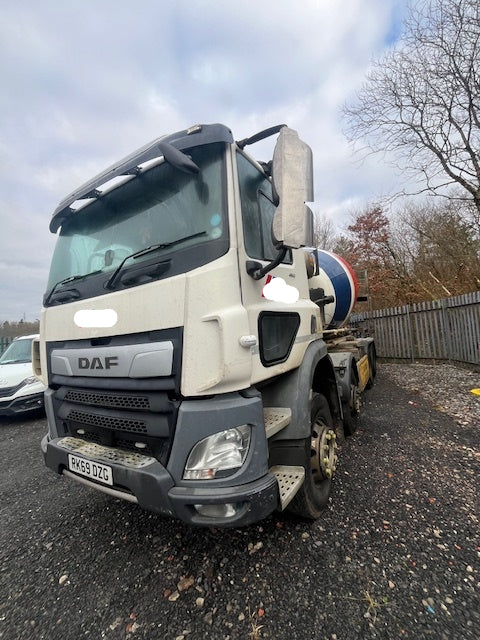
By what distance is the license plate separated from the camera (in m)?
1.80

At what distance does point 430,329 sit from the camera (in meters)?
8.99

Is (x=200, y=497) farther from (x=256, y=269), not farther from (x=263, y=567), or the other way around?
(x=256, y=269)

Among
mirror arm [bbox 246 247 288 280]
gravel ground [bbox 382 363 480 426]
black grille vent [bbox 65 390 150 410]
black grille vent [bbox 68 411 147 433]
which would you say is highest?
mirror arm [bbox 246 247 288 280]

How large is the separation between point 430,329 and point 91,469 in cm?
969

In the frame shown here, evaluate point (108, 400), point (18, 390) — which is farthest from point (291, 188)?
point (18, 390)

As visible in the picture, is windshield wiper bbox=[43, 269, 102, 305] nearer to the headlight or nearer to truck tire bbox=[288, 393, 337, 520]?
the headlight

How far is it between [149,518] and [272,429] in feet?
5.15

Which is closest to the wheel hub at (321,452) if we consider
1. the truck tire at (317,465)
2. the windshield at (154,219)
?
the truck tire at (317,465)

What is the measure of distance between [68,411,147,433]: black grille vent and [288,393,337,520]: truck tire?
1114mm

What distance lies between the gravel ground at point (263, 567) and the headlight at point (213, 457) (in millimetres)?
845

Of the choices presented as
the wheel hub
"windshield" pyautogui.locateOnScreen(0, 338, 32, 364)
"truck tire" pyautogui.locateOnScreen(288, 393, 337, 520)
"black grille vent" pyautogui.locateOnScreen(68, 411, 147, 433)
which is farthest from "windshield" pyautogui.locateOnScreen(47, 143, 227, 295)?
"windshield" pyautogui.locateOnScreen(0, 338, 32, 364)

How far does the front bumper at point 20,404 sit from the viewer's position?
6.00 m

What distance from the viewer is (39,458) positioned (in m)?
4.29

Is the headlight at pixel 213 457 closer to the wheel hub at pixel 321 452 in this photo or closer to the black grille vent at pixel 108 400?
the black grille vent at pixel 108 400
